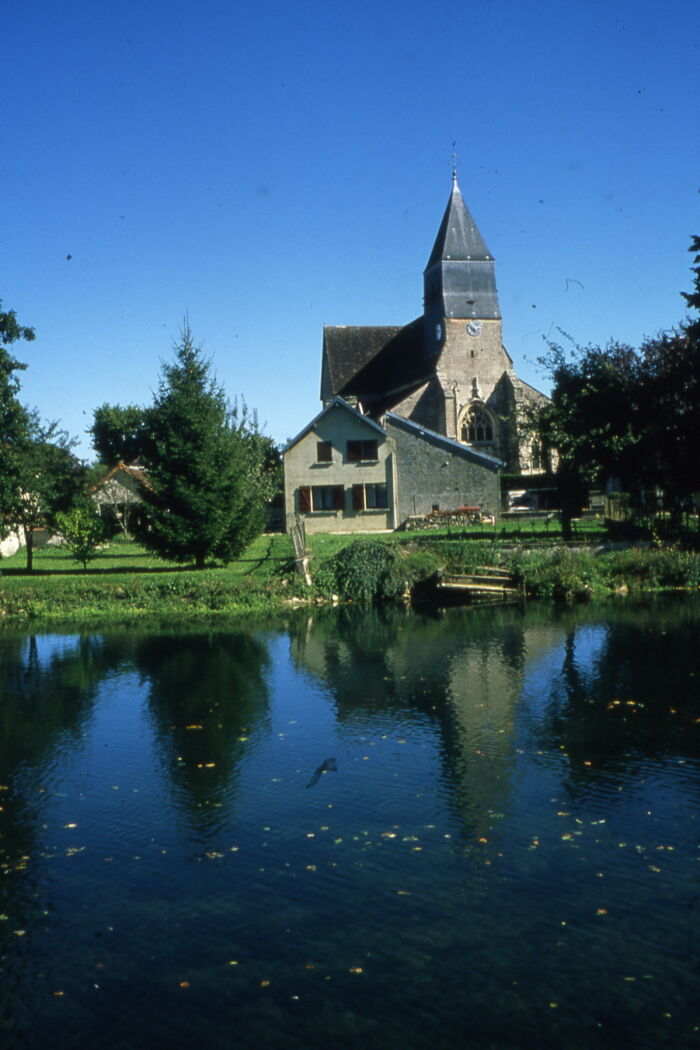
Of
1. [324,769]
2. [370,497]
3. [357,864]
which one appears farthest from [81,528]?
[357,864]

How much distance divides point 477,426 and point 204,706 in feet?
177

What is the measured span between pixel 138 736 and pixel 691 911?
8763 millimetres

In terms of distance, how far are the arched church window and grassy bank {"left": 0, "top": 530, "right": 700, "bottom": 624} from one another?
35.9 m

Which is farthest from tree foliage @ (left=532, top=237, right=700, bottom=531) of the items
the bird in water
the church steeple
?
the church steeple

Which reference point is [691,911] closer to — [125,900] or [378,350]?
[125,900]

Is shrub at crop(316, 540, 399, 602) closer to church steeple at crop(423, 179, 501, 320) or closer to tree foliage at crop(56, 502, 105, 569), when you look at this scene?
tree foliage at crop(56, 502, 105, 569)

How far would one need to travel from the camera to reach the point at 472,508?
52062 millimetres

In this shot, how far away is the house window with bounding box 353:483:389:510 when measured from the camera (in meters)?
53.3

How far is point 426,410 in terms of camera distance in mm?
68438

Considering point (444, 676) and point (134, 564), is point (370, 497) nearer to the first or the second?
point (134, 564)

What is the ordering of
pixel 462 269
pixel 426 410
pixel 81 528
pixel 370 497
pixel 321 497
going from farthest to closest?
1. pixel 462 269
2. pixel 426 410
3. pixel 321 497
4. pixel 370 497
5. pixel 81 528

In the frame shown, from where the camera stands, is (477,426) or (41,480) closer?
(41,480)

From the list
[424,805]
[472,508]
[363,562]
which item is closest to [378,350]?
[472,508]

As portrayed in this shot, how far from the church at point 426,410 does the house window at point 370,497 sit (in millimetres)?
55
